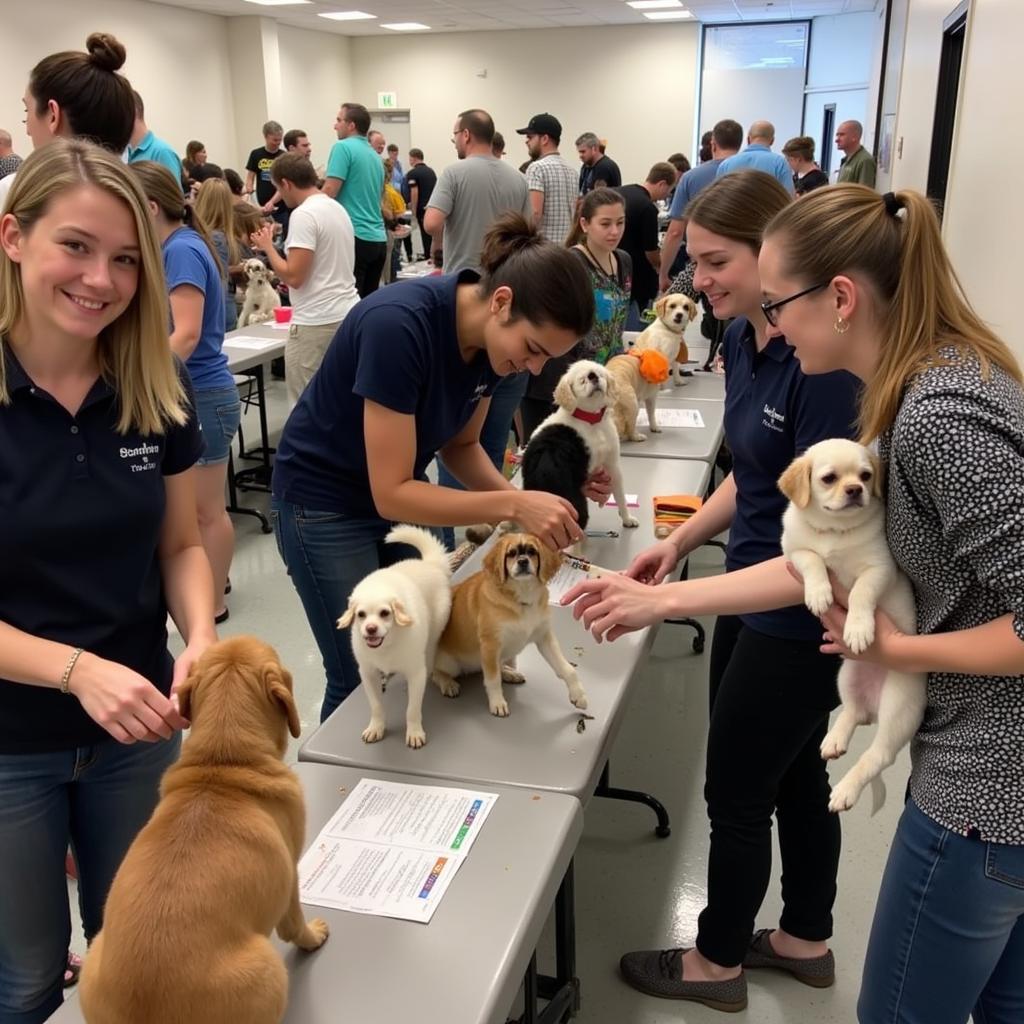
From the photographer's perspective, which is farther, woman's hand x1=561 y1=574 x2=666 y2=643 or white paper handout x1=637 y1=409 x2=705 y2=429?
white paper handout x1=637 y1=409 x2=705 y2=429

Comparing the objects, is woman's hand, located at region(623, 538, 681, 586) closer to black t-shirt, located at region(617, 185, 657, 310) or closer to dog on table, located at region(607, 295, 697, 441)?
dog on table, located at region(607, 295, 697, 441)

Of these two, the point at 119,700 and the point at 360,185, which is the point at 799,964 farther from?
the point at 360,185

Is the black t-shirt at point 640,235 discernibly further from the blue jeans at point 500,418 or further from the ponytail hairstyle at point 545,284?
the ponytail hairstyle at point 545,284

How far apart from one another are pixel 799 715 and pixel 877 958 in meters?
0.52

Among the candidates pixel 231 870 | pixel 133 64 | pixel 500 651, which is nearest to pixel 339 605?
pixel 500 651

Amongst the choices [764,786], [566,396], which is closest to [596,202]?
[566,396]

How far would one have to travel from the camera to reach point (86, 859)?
1.51 m

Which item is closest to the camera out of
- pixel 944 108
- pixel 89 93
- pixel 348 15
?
pixel 89 93

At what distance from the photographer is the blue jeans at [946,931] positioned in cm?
117

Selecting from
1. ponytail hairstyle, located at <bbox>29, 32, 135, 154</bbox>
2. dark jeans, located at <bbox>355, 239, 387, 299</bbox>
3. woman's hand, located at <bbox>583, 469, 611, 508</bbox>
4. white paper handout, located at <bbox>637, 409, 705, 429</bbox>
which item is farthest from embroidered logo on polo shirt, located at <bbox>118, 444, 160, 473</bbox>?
dark jeans, located at <bbox>355, 239, 387, 299</bbox>

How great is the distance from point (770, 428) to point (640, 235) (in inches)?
198

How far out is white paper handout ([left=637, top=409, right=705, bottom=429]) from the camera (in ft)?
13.4

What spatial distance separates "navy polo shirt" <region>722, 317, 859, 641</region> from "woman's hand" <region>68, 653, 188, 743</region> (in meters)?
1.13

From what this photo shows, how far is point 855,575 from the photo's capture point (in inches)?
55.7
